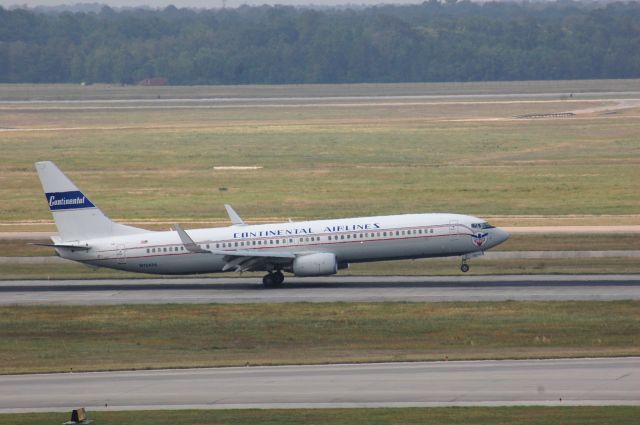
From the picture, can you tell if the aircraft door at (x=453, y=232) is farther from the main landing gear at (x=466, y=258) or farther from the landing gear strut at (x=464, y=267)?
the landing gear strut at (x=464, y=267)

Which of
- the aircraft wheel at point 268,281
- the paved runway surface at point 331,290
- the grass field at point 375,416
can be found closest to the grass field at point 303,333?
the paved runway surface at point 331,290

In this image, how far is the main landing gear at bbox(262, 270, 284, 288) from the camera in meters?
62.8

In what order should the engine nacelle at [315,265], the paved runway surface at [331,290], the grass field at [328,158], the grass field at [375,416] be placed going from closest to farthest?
1. the grass field at [375,416]
2. the paved runway surface at [331,290]
3. the engine nacelle at [315,265]
4. the grass field at [328,158]

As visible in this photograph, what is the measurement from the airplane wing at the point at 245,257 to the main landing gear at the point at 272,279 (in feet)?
2.48

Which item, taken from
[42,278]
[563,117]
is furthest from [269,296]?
[563,117]

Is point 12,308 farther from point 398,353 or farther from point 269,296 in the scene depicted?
point 398,353

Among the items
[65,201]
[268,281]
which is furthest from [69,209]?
[268,281]

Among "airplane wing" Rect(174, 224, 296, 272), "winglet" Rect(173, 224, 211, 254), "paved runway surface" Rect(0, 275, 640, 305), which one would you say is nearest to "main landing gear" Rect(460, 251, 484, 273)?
"paved runway surface" Rect(0, 275, 640, 305)

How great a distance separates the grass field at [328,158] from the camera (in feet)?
320

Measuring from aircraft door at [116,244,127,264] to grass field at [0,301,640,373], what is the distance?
23.7 feet

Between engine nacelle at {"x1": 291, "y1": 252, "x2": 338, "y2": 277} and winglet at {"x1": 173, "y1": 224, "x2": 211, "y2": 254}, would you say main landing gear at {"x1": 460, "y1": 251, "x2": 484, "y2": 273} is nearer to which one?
engine nacelle at {"x1": 291, "y1": 252, "x2": 338, "y2": 277}

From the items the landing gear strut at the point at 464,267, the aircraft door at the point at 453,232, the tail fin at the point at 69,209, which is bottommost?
the landing gear strut at the point at 464,267

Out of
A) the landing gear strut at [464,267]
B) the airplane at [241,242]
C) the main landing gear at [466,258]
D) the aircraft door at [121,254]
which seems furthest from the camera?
the landing gear strut at [464,267]

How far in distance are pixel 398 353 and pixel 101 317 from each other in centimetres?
1514
